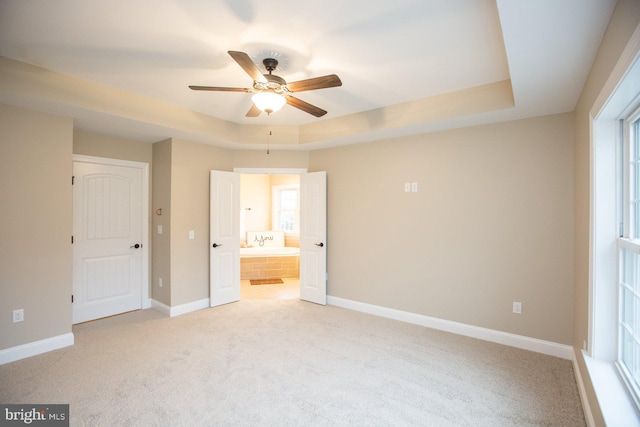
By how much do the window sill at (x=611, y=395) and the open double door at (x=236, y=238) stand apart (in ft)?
10.4

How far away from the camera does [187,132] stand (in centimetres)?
385

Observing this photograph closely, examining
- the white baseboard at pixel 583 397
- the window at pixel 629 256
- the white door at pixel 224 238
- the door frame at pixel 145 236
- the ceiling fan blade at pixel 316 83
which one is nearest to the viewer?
the window at pixel 629 256

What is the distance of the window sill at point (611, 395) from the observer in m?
1.52

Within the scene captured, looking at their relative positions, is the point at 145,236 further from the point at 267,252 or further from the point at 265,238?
the point at 265,238

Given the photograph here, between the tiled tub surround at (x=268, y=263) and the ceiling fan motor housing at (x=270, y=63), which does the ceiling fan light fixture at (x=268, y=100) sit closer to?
the ceiling fan motor housing at (x=270, y=63)

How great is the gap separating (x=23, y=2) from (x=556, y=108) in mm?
4167

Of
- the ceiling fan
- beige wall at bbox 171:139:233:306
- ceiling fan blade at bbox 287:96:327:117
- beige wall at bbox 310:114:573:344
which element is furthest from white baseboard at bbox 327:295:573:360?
the ceiling fan

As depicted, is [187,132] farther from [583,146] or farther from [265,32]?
[583,146]

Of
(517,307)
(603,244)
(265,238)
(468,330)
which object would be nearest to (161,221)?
(265,238)

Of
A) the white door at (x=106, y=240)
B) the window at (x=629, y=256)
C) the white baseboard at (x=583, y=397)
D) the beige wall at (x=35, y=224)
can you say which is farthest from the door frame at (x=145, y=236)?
the window at (x=629, y=256)

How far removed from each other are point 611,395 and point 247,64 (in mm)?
2960

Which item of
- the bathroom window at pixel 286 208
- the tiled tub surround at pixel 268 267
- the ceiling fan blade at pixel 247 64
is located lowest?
the tiled tub surround at pixel 268 267

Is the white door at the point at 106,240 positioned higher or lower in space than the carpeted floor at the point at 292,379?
higher

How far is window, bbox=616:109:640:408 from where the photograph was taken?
71.4 inches
